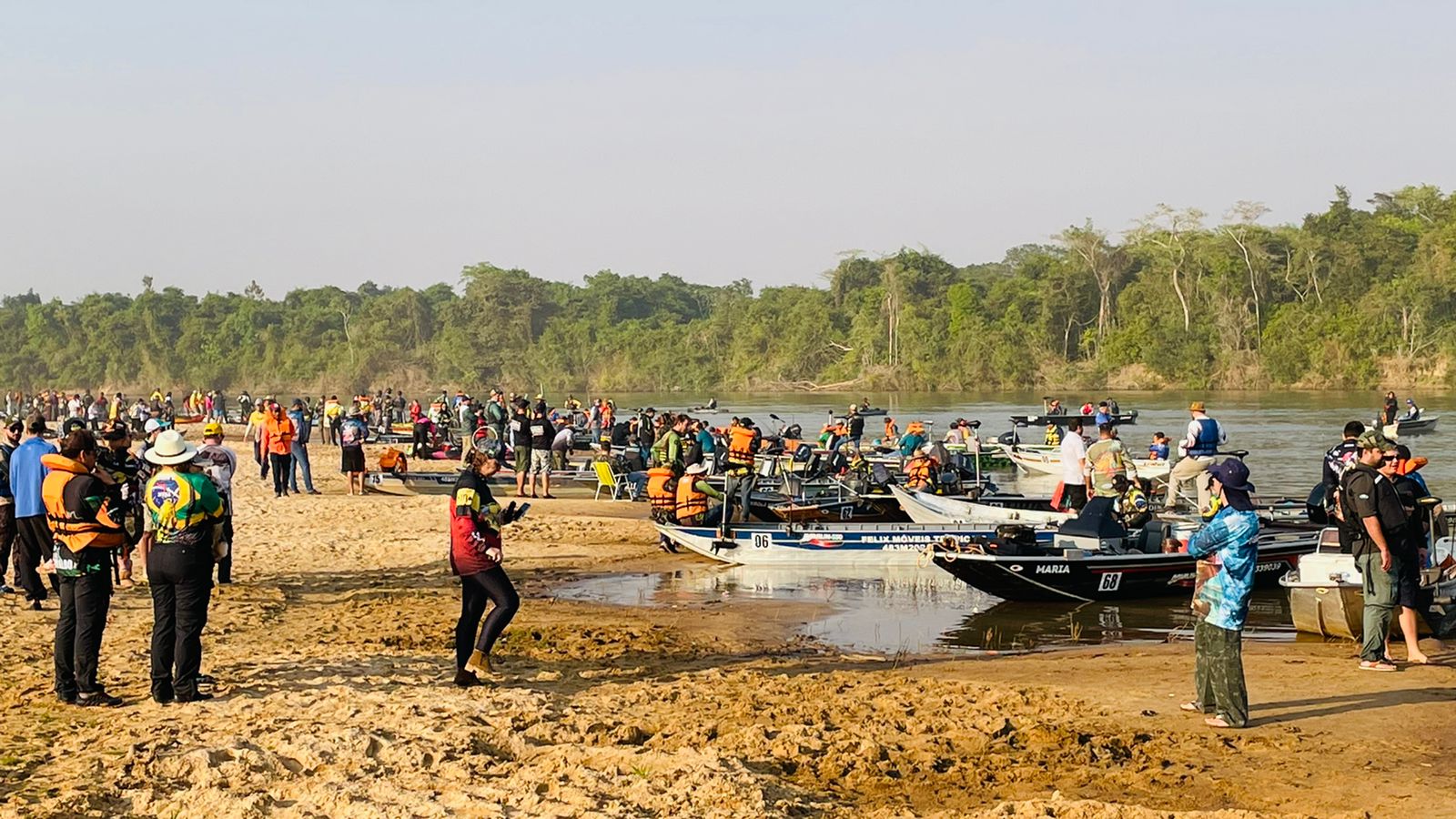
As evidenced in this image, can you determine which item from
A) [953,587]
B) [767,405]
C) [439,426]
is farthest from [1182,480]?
[767,405]

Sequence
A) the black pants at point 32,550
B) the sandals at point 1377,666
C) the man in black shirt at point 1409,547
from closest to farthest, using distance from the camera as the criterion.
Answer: the man in black shirt at point 1409,547 < the sandals at point 1377,666 < the black pants at point 32,550

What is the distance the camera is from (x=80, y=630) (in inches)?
362

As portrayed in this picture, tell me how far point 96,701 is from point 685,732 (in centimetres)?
379

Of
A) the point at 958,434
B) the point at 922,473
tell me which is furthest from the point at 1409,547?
the point at 958,434

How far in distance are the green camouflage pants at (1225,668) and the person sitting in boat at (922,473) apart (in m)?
13.7

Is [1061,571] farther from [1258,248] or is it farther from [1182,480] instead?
[1258,248]

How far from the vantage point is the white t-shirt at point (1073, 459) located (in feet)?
68.2

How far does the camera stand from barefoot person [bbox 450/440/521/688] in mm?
9734

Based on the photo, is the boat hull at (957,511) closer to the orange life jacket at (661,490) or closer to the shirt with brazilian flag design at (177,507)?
the orange life jacket at (661,490)

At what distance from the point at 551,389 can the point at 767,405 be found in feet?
143

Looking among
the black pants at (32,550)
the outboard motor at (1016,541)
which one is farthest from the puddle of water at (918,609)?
A: the black pants at (32,550)

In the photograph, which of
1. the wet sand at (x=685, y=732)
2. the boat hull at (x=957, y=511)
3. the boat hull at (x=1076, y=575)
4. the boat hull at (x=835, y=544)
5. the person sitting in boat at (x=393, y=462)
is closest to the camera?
the wet sand at (x=685, y=732)

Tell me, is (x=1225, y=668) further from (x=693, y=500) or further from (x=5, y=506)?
(x=5, y=506)

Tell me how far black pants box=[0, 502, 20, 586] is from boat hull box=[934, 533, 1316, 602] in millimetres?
8926
